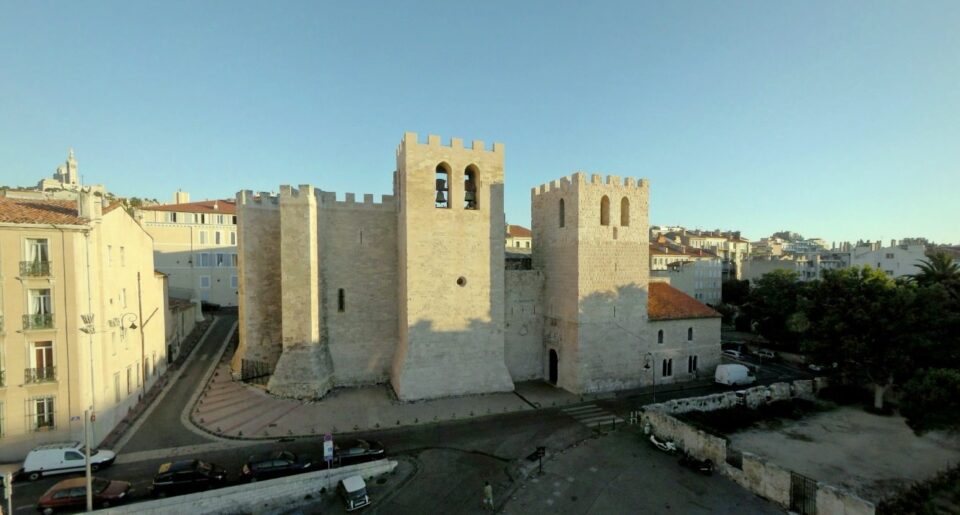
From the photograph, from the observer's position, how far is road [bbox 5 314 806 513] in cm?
1500

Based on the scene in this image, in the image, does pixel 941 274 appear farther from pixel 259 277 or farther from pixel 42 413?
pixel 42 413

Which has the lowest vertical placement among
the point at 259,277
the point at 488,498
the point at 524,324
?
the point at 488,498

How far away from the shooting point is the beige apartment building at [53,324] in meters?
15.8

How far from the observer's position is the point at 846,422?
2138cm

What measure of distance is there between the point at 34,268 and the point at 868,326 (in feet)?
126

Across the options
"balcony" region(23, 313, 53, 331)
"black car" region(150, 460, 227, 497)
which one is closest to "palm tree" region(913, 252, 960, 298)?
"black car" region(150, 460, 227, 497)

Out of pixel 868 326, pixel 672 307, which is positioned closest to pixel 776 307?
pixel 672 307

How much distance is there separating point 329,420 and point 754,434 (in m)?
20.8

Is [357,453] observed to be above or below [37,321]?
below

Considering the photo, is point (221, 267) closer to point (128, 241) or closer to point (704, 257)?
point (128, 241)

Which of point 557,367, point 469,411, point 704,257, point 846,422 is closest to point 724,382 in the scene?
point 846,422

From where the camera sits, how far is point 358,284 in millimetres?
26219

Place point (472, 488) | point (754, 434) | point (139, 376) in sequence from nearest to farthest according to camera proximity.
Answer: point (472, 488), point (754, 434), point (139, 376)

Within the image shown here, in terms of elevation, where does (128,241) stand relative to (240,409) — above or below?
above
